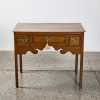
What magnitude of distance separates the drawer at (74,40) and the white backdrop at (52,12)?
1523 millimetres

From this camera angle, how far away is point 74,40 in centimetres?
326

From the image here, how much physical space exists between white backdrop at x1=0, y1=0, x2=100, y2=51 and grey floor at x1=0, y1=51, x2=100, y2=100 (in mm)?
522

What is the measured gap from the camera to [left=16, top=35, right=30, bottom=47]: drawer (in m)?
3.24

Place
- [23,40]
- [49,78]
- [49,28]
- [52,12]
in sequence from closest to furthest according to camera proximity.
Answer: [23,40] → [49,28] → [49,78] → [52,12]

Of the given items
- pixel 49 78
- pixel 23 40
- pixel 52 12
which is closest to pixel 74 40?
pixel 23 40

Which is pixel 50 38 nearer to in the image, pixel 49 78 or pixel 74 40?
pixel 74 40

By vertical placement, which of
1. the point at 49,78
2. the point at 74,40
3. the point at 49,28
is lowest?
the point at 49,78

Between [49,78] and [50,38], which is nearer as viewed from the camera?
[50,38]

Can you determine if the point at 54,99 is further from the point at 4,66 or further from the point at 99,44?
the point at 99,44

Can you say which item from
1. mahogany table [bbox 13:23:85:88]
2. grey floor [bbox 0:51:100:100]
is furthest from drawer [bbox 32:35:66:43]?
grey floor [bbox 0:51:100:100]

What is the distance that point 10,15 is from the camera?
4.77 meters

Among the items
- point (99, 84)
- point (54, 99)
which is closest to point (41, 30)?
point (54, 99)

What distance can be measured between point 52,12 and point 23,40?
62.9 inches

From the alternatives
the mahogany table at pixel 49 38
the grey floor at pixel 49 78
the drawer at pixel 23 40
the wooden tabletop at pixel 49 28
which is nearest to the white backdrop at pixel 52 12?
the grey floor at pixel 49 78
